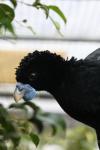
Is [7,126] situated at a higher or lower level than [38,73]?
lower

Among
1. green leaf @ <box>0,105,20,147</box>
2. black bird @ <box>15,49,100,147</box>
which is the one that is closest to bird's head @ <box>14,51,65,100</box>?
black bird @ <box>15,49,100,147</box>

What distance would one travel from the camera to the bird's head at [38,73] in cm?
149

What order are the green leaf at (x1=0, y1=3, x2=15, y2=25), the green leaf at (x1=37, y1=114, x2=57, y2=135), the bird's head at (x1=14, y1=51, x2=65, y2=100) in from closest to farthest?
the bird's head at (x1=14, y1=51, x2=65, y2=100) → the green leaf at (x1=0, y1=3, x2=15, y2=25) → the green leaf at (x1=37, y1=114, x2=57, y2=135)

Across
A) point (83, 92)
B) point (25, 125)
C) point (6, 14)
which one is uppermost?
point (6, 14)

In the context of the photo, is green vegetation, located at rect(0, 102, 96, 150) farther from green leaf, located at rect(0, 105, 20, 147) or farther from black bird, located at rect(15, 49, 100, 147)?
black bird, located at rect(15, 49, 100, 147)

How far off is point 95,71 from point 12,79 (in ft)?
5.28

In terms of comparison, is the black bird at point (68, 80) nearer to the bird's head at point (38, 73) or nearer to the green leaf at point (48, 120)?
the bird's head at point (38, 73)

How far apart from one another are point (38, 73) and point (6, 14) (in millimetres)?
209

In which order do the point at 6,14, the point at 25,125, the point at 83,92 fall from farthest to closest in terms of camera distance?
the point at 25,125
the point at 6,14
the point at 83,92

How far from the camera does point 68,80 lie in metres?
1.53

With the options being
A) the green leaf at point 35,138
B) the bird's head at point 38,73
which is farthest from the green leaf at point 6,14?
the green leaf at point 35,138

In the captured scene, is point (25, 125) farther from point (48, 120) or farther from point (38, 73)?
point (38, 73)

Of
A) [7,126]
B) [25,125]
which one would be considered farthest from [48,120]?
[7,126]

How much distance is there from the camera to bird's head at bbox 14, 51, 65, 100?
1.49 m
